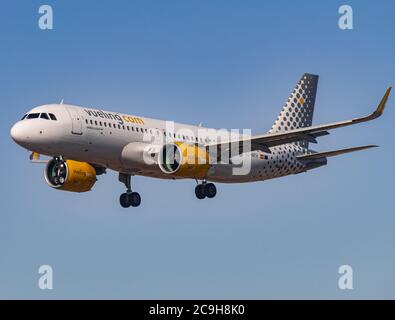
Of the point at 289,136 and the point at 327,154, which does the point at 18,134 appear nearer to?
the point at 289,136

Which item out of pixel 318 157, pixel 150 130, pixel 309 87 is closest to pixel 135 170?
pixel 150 130

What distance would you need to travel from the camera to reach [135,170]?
68812mm

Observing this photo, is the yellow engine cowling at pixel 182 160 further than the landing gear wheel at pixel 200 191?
No

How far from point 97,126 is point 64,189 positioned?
6107 millimetres

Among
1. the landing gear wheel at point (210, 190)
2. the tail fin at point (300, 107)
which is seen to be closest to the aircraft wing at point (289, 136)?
the landing gear wheel at point (210, 190)

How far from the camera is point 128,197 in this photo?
71875 millimetres

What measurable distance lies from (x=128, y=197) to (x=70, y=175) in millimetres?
4973

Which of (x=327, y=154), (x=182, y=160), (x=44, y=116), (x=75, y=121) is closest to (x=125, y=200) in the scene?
(x=182, y=160)

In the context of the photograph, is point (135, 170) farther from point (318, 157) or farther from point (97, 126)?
point (318, 157)

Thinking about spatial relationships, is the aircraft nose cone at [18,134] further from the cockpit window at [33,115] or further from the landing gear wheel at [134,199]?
the landing gear wheel at [134,199]

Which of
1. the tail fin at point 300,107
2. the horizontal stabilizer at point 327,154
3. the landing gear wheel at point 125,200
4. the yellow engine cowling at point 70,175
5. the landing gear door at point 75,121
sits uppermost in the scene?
the tail fin at point 300,107

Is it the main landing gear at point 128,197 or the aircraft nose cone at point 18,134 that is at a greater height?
the aircraft nose cone at point 18,134

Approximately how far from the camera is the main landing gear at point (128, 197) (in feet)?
236

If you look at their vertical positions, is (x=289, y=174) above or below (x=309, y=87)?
below
